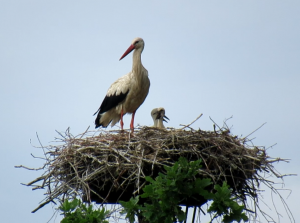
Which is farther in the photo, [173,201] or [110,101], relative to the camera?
[110,101]

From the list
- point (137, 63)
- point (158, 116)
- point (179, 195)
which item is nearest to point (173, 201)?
point (179, 195)

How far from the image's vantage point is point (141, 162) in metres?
6.23

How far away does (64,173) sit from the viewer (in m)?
6.76

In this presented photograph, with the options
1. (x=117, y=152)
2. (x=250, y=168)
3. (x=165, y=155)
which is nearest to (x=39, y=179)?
(x=117, y=152)

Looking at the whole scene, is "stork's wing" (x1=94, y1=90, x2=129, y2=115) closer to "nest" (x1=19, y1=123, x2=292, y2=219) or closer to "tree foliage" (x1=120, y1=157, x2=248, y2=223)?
"nest" (x1=19, y1=123, x2=292, y2=219)

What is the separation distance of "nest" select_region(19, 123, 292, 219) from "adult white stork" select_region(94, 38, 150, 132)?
1999mm

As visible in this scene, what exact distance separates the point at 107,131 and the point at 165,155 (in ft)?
3.35

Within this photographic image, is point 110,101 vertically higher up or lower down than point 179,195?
higher up

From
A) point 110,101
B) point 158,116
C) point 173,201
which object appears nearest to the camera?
point 173,201

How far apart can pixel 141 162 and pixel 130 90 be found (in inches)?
108

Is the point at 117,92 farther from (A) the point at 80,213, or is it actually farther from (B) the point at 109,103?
(A) the point at 80,213

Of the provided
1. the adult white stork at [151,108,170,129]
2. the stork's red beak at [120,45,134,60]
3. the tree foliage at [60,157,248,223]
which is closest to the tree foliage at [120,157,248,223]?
the tree foliage at [60,157,248,223]

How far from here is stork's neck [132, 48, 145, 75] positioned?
8891 millimetres

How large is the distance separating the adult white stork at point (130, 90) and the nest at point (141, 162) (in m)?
2.00
